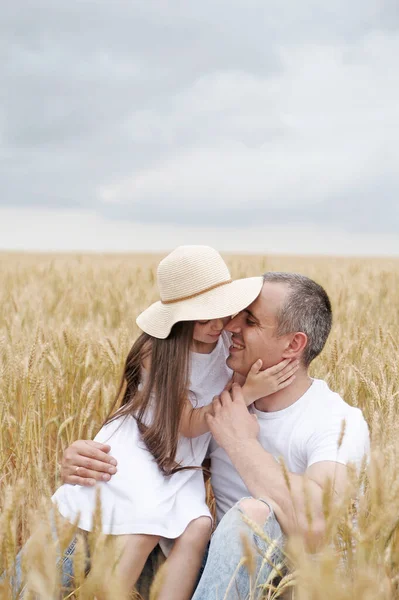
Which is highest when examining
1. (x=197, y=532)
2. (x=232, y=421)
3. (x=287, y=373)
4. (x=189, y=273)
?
(x=189, y=273)

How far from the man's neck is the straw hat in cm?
26

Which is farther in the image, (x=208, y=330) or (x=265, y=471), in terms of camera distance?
(x=208, y=330)

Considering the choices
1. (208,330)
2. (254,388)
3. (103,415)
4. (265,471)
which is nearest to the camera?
(265,471)

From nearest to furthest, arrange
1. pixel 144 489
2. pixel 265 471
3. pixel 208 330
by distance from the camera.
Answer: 1. pixel 265 471
2. pixel 144 489
3. pixel 208 330

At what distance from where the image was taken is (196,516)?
164 centimetres

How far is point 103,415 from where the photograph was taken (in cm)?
231

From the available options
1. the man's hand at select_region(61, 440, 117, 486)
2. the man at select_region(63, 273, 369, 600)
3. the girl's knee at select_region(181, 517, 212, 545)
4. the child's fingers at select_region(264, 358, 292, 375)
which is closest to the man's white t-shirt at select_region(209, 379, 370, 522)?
the man at select_region(63, 273, 369, 600)

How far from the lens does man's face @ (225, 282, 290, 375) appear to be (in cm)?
184

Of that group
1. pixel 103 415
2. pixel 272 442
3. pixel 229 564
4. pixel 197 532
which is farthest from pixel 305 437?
pixel 103 415

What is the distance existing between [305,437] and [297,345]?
25 cm

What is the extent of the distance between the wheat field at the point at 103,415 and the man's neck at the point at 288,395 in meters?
0.17

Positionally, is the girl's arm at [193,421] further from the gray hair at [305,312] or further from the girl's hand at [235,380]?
the gray hair at [305,312]

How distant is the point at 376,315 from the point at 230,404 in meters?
2.30

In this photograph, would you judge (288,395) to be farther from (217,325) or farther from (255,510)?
(255,510)
